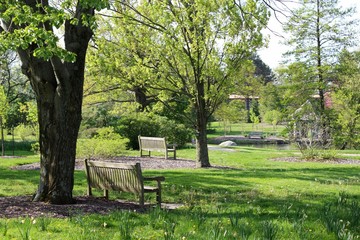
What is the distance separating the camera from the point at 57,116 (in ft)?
25.7

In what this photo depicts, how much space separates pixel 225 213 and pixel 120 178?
105 inches

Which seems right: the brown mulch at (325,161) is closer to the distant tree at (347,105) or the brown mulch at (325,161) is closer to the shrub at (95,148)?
the distant tree at (347,105)

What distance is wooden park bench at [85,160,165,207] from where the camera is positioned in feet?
26.3

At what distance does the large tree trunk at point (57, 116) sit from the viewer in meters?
7.83

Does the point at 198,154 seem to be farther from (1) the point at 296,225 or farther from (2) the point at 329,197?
(1) the point at 296,225

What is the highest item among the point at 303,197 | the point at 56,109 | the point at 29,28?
the point at 29,28

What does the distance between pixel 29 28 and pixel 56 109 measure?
1.92 metres

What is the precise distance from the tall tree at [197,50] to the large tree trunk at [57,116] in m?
6.39

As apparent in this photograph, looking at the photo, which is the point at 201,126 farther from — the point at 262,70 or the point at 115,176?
the point at 262,70

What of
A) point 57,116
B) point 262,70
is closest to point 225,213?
point 57,116

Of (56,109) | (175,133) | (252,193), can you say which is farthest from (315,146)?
(56,109)

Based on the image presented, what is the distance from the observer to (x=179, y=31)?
14.8 m

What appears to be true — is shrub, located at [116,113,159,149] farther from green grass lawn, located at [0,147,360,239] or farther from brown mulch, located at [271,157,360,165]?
green grass lawn, located at [0,147,360,239]

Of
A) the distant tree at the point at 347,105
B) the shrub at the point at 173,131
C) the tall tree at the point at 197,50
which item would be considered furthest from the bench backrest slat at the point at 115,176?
the distant tree at the point at 347,105
